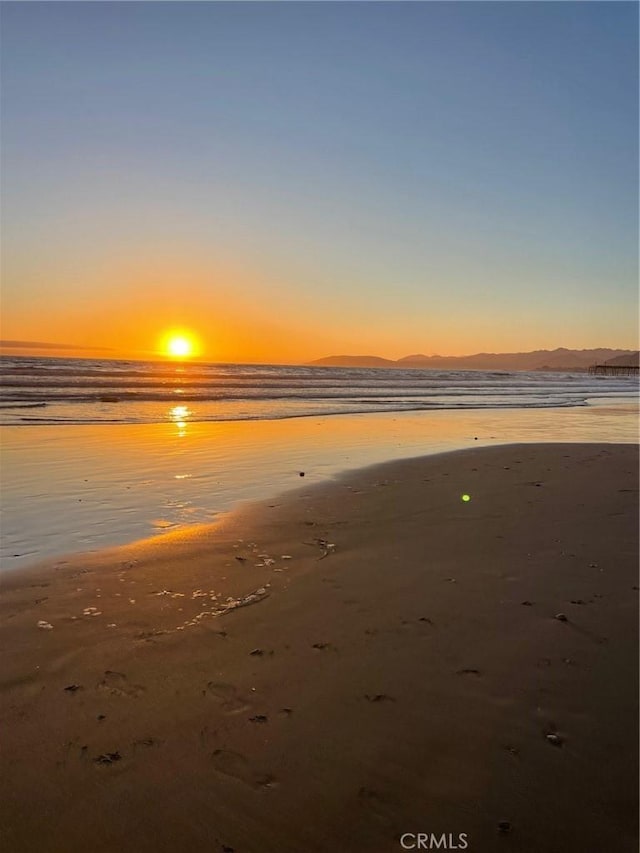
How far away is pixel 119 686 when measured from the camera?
3953 millimetres

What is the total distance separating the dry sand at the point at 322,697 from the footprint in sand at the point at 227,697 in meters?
0.01

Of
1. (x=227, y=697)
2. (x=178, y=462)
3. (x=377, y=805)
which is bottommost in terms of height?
(x=377, y=805)

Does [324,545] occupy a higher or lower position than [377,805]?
higher

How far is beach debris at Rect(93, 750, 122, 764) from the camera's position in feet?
10.7

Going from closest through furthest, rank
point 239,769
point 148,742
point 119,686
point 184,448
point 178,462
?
1. point 239,769
2. point 148,742
3. point 119,686
4. point 178,462
5. point 184,448

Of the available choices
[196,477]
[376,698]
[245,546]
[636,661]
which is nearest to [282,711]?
[376,698]

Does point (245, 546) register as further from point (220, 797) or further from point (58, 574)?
point (220, 797)

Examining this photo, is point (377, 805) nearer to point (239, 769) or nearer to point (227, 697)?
point (239, 769)

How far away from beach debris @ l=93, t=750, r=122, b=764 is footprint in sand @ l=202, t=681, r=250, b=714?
67cm

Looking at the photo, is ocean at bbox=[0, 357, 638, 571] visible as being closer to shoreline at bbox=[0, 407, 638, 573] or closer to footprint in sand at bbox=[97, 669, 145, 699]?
shoreline at bbox=[0, 407, 638, 573]

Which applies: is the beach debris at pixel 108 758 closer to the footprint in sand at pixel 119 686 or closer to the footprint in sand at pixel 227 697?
the footprint in sand at pixel 119 686

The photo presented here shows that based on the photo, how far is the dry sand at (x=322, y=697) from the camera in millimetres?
2902

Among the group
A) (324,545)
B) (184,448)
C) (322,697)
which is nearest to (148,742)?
(322,697)

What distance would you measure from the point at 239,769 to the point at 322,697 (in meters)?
0.81
